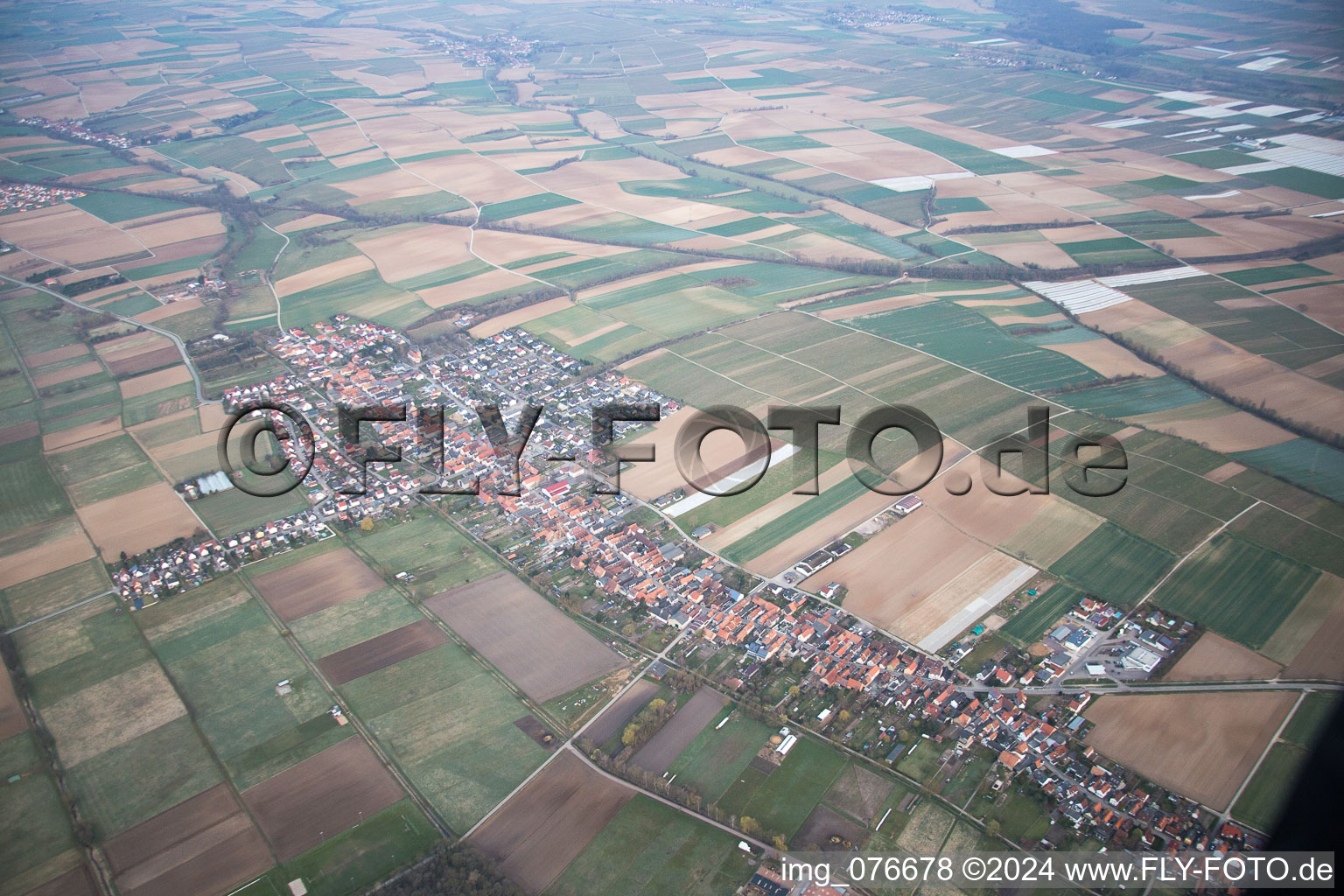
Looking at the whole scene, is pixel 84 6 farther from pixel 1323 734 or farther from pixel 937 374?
pixel 1323 734

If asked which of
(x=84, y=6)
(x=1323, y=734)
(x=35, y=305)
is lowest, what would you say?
(x=35, y=305)

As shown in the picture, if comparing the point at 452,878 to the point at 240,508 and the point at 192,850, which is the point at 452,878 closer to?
the point at 192,850

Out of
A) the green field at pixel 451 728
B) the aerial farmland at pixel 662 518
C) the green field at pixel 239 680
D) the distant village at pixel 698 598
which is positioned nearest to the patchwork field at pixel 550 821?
the aerial farmland at pixel 662 518

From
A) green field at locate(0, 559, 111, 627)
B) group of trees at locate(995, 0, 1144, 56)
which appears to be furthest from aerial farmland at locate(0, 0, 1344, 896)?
group of trees at locate(995, 0, 1144, 56)

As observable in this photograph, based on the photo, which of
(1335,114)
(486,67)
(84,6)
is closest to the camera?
(1335,114)

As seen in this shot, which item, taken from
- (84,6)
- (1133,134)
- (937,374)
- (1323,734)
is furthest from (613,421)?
(84,6)

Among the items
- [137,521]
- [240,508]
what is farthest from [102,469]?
[240,508]

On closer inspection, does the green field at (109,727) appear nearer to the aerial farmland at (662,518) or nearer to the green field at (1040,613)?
the aerial farmland at (662,518)
